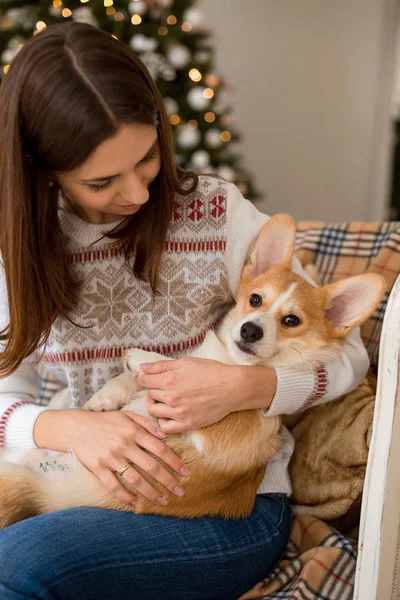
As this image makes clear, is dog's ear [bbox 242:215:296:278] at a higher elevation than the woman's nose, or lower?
lower

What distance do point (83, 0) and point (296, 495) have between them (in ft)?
7.47

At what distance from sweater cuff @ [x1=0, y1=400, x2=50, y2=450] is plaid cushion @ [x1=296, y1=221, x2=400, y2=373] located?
3.02ft

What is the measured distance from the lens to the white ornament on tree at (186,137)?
2.77 meters

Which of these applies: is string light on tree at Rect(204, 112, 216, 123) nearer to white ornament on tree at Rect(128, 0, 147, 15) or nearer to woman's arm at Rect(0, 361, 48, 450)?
white ornament on tree at Rect(128, 0, 147, 15)

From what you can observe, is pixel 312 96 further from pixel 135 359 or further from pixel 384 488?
pixel 384 488

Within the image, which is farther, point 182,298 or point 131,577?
point 182,298

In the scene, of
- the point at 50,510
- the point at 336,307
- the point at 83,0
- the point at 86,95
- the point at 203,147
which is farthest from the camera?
the point at 203,147

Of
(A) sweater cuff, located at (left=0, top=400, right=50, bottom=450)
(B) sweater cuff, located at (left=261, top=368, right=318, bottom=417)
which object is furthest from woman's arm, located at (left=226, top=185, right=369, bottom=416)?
(A) sweater cuff, located at (left=0, top=400, right=50, bottom=450)

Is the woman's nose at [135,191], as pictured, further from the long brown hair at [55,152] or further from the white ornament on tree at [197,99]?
the white ornament on tree at [197,99]

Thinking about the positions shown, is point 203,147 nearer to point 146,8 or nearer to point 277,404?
point 146,8

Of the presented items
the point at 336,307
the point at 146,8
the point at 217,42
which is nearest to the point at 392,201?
the point at 217,42

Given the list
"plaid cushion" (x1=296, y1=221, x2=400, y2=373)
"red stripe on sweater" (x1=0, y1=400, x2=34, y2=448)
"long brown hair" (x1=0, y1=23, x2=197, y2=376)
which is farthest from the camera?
"plaid cushion" (x1=296, y1=221, x2=400, y2=373)

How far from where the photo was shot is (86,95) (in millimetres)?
1086

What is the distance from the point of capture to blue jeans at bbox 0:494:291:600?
104 centimetres
